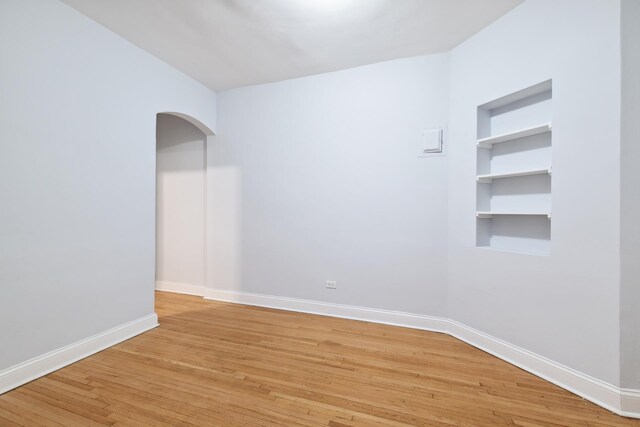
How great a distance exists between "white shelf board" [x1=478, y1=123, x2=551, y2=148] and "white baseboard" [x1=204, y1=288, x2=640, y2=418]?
5.96 feet

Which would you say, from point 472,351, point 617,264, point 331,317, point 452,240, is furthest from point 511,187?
point 331,317

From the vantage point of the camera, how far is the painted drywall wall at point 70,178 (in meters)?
1.95

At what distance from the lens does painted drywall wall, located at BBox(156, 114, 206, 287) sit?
419 cm

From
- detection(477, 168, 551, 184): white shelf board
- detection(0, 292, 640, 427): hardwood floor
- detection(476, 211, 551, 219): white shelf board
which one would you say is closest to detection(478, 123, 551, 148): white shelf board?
detection(477, 168, 551, 184): white shelf board

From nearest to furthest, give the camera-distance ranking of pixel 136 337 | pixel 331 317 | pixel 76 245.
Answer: pixel 76 245 < pixel 136 337 < pixel 331 317

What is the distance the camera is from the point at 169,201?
4.37 m

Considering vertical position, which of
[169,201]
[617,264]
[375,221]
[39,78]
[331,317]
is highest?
[39,78]

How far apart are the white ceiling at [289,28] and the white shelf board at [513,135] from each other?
1064mm

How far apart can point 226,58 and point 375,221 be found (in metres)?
2.56

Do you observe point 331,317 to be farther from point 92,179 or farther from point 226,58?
point 226,58

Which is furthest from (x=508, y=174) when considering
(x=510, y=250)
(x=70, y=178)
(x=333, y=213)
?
(x=70, y=178)

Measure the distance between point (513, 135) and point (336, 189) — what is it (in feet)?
6.04

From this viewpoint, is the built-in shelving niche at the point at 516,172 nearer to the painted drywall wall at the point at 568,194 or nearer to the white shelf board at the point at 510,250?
the white shelf board at the point at 510,250

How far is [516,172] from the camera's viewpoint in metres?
2.31
